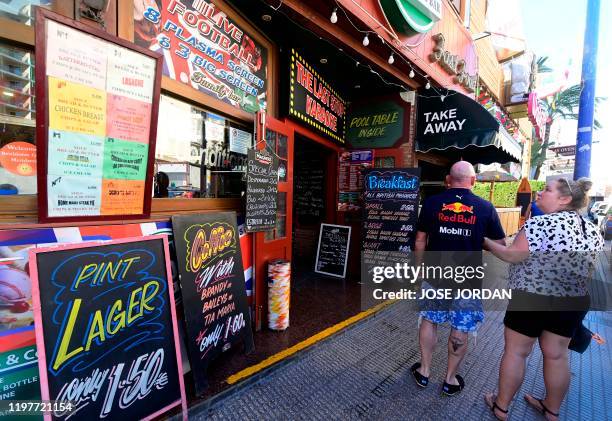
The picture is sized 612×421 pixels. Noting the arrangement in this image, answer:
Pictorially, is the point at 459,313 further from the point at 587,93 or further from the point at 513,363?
the point at 587,93

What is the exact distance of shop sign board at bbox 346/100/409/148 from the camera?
5.32 m

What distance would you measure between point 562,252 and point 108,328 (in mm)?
2999

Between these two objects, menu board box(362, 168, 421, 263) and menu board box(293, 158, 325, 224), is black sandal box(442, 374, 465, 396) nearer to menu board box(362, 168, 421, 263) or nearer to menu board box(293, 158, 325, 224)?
menu board box(362, 168, 421, 263)

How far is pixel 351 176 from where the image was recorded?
5.60 meters

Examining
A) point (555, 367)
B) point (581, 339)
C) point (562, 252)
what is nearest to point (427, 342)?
point (555, 367)

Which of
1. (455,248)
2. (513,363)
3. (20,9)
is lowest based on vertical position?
(513,363)

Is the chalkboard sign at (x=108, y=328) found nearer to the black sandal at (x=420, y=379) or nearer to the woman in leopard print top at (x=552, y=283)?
the black sandal at (x=420, y=379)

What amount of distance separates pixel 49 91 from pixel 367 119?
486cm

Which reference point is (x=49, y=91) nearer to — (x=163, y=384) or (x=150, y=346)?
(x=150, y=346)

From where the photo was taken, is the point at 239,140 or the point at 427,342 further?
the point at 239,140

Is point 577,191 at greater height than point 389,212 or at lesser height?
greater

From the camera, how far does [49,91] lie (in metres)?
1.65

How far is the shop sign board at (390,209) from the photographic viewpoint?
4.73m

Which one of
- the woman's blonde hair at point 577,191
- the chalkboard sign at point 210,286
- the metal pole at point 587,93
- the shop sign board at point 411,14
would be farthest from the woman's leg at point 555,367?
the metal pole at point 587,93
